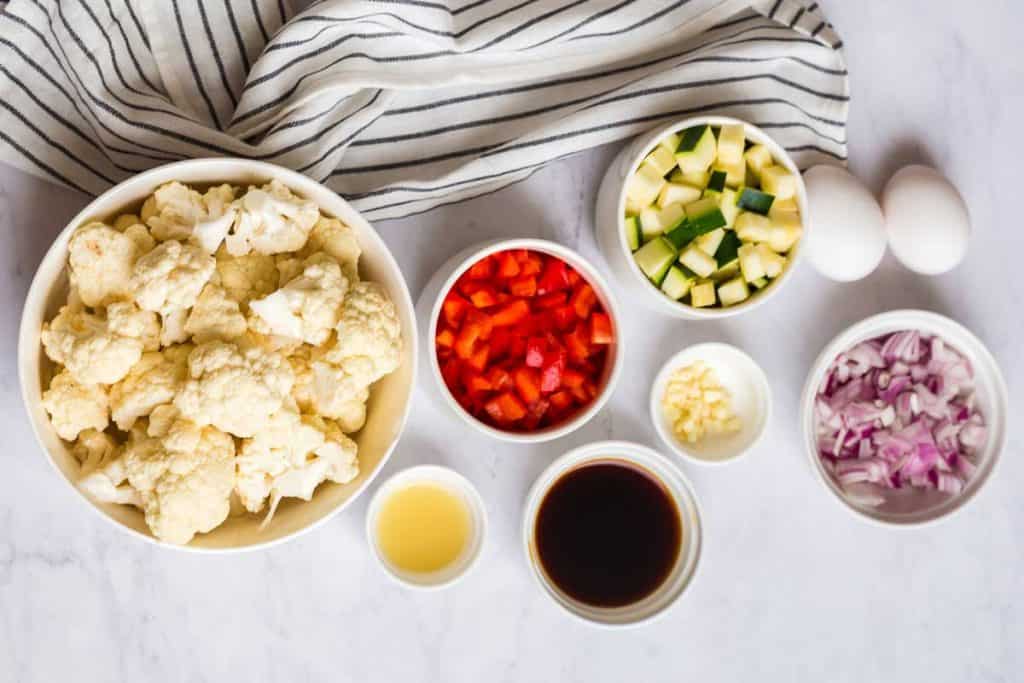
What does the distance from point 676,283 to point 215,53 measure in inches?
28.5

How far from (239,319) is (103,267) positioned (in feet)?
0.55

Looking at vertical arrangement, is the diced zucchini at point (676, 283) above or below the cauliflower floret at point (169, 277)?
below

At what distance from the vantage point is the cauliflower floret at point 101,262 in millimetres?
1184

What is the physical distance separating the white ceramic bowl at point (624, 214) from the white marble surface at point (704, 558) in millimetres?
85

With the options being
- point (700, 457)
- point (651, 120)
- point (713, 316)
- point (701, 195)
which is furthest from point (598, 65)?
point (700, 457)

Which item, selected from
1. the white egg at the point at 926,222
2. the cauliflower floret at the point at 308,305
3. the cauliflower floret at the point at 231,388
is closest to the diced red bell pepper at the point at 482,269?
the cauliflower floret at the point at 308,305

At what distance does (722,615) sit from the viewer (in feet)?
5.33

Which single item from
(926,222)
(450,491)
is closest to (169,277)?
(450,491)

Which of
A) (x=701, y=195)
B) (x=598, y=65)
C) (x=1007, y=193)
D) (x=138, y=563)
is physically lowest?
(x=138, y=563)

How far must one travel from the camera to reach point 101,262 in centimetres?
119

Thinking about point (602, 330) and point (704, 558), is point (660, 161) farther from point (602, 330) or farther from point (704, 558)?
point (704, 558)

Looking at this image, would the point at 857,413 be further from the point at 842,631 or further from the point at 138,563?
the point at 138,563

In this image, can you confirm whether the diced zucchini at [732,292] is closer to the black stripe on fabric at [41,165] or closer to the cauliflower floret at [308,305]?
the cauliflower floret at [308,305]

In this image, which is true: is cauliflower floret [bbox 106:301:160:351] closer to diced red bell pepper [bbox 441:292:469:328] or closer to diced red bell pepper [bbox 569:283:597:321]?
diced red bell pepper [bbox 441:292:469:328]
